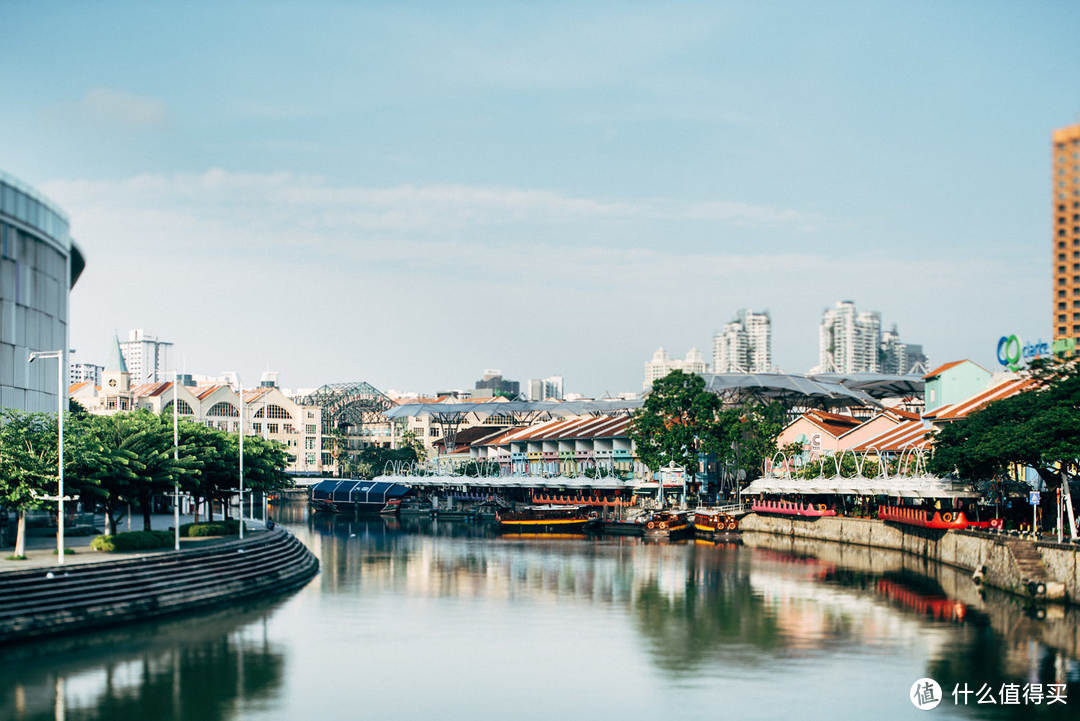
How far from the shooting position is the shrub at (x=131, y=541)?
197 feet

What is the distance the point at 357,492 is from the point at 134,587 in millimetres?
108379

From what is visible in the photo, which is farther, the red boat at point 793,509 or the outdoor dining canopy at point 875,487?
the red boat at point 793,509

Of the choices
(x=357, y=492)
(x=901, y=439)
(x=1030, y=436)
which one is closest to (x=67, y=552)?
(x=1030, y=436)

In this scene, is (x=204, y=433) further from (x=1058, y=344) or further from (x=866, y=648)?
(x=1058, y=344)

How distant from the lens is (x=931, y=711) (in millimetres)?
39281

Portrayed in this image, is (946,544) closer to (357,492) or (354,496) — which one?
(354,496)

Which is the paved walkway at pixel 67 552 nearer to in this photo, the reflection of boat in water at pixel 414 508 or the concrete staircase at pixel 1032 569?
the concrete staircase at pixel 1032 569

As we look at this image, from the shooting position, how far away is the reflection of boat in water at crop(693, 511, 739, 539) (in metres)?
112

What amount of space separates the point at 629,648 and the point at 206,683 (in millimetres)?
18235

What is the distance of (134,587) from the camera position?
53.4 metres

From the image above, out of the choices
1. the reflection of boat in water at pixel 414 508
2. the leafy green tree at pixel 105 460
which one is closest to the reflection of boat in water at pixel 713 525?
the reflection of boat in water at pixel 414 508

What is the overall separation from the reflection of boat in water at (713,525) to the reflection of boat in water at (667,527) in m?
1.03

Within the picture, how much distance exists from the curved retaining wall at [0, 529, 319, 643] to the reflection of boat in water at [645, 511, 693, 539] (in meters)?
47.7

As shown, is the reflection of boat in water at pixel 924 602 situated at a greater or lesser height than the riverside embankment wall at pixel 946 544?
lesser
